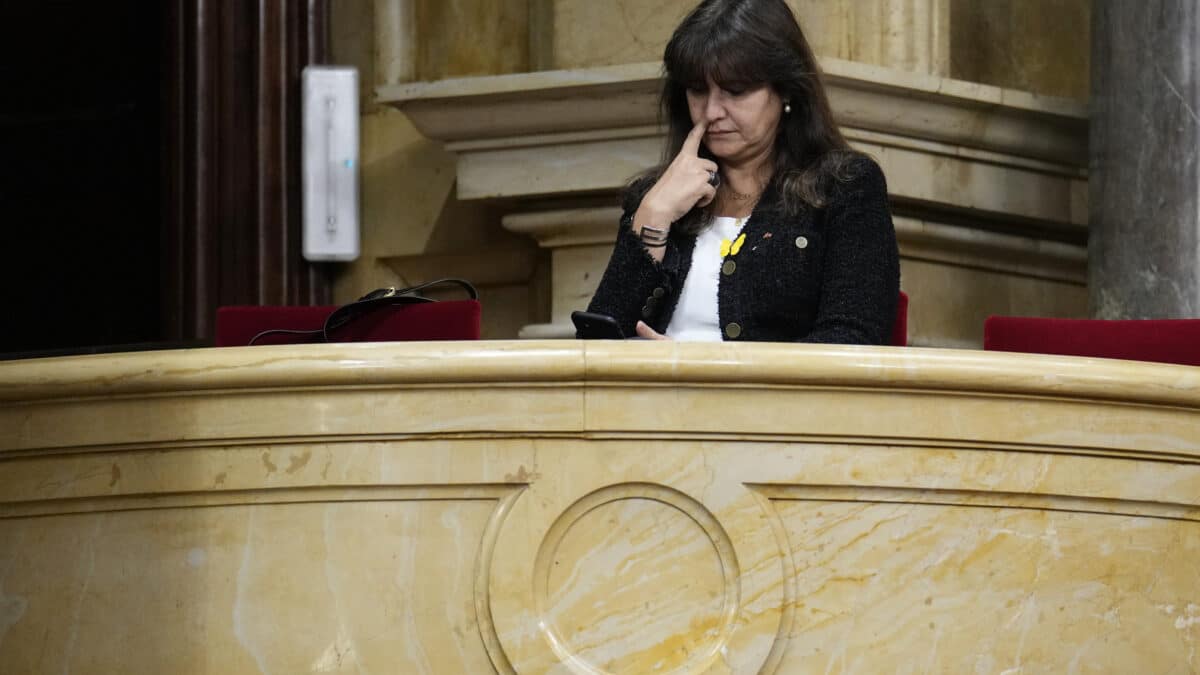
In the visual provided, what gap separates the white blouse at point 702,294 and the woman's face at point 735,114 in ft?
0.34

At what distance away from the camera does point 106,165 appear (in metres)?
3.57

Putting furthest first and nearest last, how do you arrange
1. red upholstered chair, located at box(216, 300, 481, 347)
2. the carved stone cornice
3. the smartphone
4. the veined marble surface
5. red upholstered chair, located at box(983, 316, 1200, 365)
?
the carved stone cornice
red upholstered chair, located at box(216, 300, 481, 347)
red upholstered chair, located at box(983, 316, 1200, 365)
the smartphone
the veined marble surface

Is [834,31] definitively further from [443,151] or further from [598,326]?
[598,326]

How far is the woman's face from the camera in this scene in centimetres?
226

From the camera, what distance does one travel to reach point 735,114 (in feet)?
7.39

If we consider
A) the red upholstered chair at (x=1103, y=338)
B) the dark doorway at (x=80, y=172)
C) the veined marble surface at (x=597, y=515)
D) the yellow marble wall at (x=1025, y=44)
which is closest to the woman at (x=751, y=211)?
the red upholstered chair at (x=1103, y=338)

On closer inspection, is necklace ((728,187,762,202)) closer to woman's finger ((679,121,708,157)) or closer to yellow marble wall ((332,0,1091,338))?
woman's finger ((679,121,708,157))

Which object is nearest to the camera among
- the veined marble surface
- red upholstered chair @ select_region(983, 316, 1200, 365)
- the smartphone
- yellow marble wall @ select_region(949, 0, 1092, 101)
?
the veined marble surface

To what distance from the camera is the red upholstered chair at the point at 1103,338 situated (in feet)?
6.66

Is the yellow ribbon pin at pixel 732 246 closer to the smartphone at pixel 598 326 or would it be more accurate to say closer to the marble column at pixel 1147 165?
the smartphone at pixel 598 326

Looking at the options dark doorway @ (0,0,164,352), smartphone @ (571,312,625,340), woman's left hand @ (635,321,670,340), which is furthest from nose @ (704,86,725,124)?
dark doorway @ (0,0,164,352)

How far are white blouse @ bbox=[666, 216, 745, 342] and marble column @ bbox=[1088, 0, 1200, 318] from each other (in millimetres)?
1072

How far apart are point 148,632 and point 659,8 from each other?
1782 millimetres

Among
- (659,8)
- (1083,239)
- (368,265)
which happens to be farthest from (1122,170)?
(368,265)
